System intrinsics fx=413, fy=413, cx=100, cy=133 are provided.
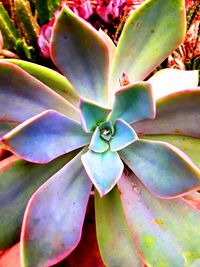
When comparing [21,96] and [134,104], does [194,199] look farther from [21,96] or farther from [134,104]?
[21,96]

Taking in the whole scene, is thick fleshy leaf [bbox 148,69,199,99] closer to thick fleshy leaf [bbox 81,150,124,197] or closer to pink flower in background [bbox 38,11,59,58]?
thick fleshy leaf [bbox 81,150,124,197]

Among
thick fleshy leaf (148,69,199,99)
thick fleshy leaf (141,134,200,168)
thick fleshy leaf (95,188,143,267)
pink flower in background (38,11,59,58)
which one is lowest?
thick fleshy leaf (95,188,143,267)

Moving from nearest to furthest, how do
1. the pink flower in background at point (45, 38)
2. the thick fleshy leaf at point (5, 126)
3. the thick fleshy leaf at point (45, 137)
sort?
1. the thick fleshy leaf at point (45, 137)
2. the thick fleshy leaf at point (5, 126)
3. the pink flower in background at point (45, 38)

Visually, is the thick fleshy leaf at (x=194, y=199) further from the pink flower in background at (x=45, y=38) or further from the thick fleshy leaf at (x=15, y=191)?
the pink flower in background at (x=45, y=38)

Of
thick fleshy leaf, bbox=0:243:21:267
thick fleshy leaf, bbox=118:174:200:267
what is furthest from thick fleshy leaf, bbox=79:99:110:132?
thick fleshy leaf, bbox=0:243:21:267

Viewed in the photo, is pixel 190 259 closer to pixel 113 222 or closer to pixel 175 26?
pixel 113 222

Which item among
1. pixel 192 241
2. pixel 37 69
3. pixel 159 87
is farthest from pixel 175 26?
pixel 192 241

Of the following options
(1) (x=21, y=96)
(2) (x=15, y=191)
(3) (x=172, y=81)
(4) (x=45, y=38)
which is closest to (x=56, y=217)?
(2) (x=15, y=191)

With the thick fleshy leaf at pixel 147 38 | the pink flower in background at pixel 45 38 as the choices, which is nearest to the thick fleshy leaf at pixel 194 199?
the thick fleshy leaf at pixel 147 38
